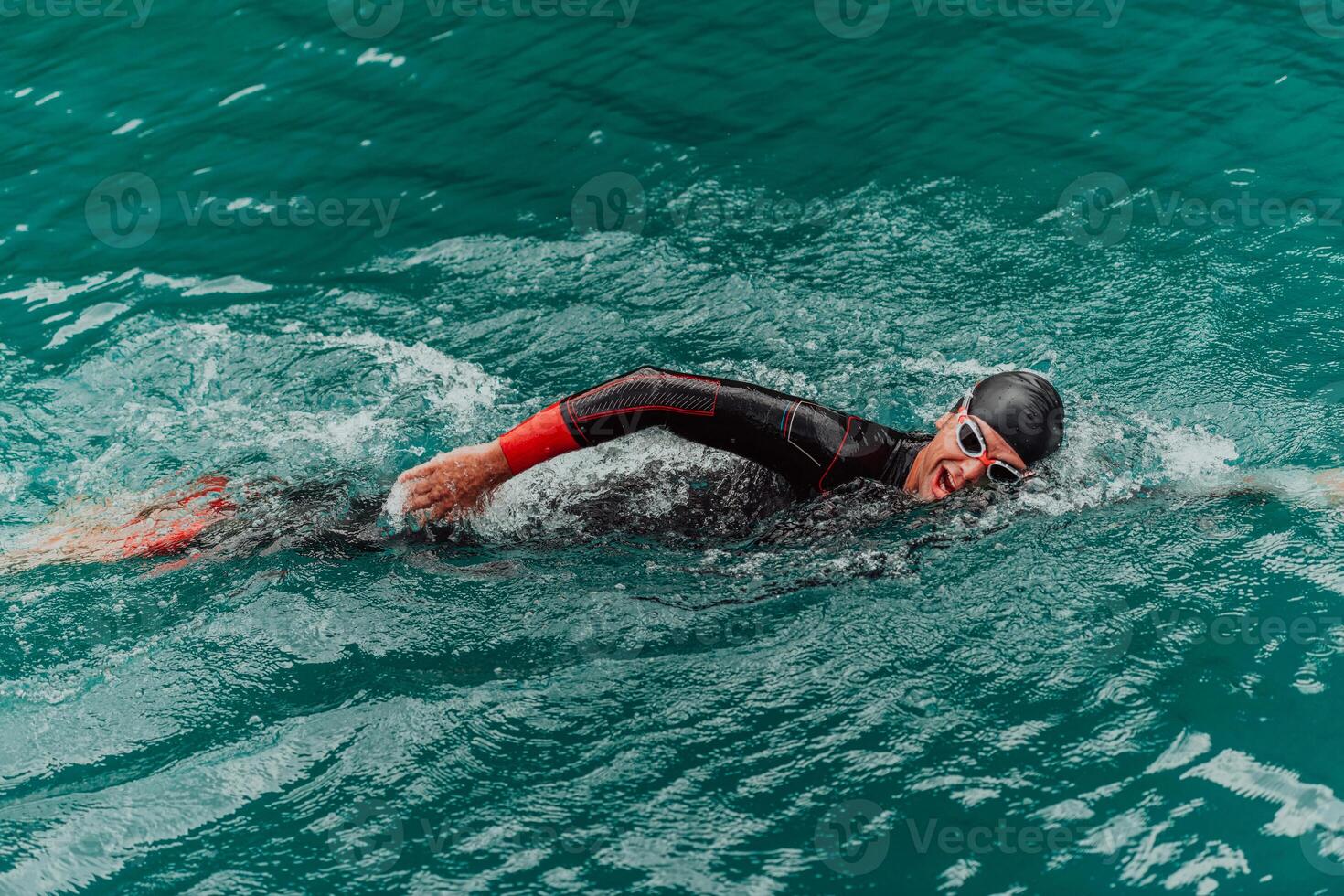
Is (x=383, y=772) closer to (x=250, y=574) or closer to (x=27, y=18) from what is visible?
(x=250, y=574)

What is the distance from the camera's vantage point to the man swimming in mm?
4270

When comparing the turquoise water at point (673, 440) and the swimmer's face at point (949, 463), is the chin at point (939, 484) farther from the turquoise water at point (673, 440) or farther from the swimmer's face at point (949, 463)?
the turquoise water at point (673, 440)

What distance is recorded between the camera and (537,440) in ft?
14.0

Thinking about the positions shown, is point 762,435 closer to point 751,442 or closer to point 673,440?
point 751,442

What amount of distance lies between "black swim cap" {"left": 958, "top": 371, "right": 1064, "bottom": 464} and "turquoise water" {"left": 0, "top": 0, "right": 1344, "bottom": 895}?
268 mm

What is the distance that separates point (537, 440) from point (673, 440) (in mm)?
742

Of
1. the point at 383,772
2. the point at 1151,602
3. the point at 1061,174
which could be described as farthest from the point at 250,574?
the point at 1061,174

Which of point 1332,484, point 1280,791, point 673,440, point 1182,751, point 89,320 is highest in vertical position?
point 89,320

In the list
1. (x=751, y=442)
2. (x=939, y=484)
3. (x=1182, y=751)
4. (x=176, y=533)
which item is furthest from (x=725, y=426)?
(x=176, y=533)

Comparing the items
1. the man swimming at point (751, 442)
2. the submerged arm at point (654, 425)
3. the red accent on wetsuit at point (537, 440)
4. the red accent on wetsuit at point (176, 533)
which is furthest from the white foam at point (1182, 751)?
the red accent on wetsuit at point (176, 533)

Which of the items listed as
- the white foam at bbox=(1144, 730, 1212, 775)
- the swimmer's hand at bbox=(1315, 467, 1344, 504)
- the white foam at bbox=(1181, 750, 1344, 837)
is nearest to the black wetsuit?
the white foam at bbox=(1144, 730, 1212, 775)

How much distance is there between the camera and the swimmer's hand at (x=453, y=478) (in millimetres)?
4262

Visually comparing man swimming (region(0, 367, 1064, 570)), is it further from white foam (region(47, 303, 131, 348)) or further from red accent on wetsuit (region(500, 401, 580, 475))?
white foam (region(47, 303, 131, 348))

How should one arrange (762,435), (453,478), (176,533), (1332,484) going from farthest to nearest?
(176,533)
(1332,484)
(762,435)
(453,478)
